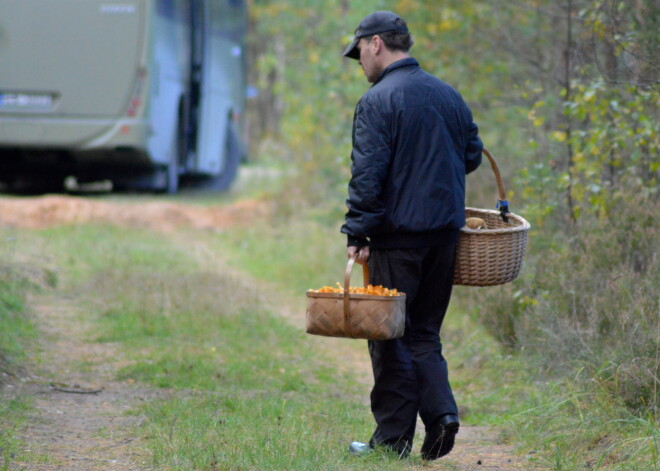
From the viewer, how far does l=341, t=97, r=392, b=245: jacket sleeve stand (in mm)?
4172

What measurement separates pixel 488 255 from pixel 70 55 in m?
9.13

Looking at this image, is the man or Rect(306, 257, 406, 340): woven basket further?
the man

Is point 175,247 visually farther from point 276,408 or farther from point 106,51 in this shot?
point 276,408

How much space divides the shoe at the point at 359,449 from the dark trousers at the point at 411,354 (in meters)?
0.05

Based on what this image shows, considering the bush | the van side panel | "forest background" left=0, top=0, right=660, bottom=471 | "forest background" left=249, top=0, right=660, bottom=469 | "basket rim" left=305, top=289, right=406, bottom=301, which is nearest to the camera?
"basket rim" left=305, top=289, right=406, bottom=301

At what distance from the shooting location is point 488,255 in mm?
4461

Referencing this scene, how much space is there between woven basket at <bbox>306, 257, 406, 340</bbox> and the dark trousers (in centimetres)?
20

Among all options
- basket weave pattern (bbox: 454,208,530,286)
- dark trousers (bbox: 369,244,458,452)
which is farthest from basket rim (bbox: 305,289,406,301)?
basket weave pattern (bbox: 454,208,530,286)

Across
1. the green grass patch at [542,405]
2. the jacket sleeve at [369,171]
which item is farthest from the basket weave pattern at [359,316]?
the green grass patch at [542,405]

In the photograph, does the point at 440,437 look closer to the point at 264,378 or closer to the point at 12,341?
the point at 264,378

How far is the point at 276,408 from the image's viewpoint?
5277 millimetres

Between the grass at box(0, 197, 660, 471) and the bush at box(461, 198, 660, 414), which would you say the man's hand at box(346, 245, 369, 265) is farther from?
the bush at box(461, 198, 660, 414)

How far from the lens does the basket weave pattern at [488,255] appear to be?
4449mm

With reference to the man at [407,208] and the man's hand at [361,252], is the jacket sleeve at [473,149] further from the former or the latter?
the man's hand at [361,252]
